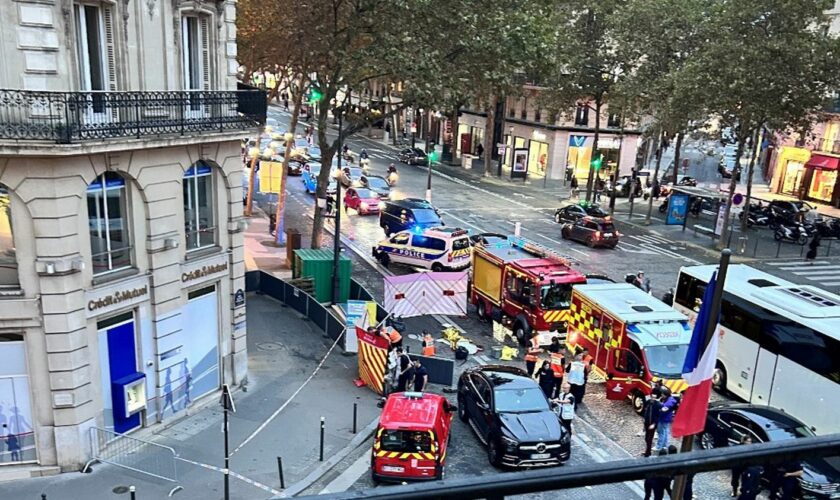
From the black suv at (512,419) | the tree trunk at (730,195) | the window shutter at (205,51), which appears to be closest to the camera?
the black suv at (512,419)

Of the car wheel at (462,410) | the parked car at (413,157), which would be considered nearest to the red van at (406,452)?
the car wheel at (462,410)

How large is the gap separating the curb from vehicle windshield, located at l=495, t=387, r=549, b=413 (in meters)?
3.26

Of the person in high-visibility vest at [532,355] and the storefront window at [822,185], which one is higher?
the storefront window at [822,185]

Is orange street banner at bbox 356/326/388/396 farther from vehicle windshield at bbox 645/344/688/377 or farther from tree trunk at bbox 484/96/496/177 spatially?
tree trunk at bbox 484/96/496/177

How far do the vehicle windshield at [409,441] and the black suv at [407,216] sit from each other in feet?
66.5

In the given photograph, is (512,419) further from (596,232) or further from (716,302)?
(596,232)

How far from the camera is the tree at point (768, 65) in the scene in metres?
32.4

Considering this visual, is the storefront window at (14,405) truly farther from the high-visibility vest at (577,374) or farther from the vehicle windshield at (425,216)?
the vehicle windshield at (425,216)

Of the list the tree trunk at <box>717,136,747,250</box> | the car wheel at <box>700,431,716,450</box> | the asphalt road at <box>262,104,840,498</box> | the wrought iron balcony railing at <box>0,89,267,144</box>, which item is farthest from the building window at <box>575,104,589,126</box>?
the car wheel at <box>700,431,716,450</box>

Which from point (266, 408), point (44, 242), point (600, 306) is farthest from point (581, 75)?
point (44, 242)

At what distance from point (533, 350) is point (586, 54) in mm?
30034

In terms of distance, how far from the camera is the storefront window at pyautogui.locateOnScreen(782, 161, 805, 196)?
A: 53.5 m

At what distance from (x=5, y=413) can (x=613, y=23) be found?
3850cm

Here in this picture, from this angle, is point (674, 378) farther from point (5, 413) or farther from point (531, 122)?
point (531, 122)
